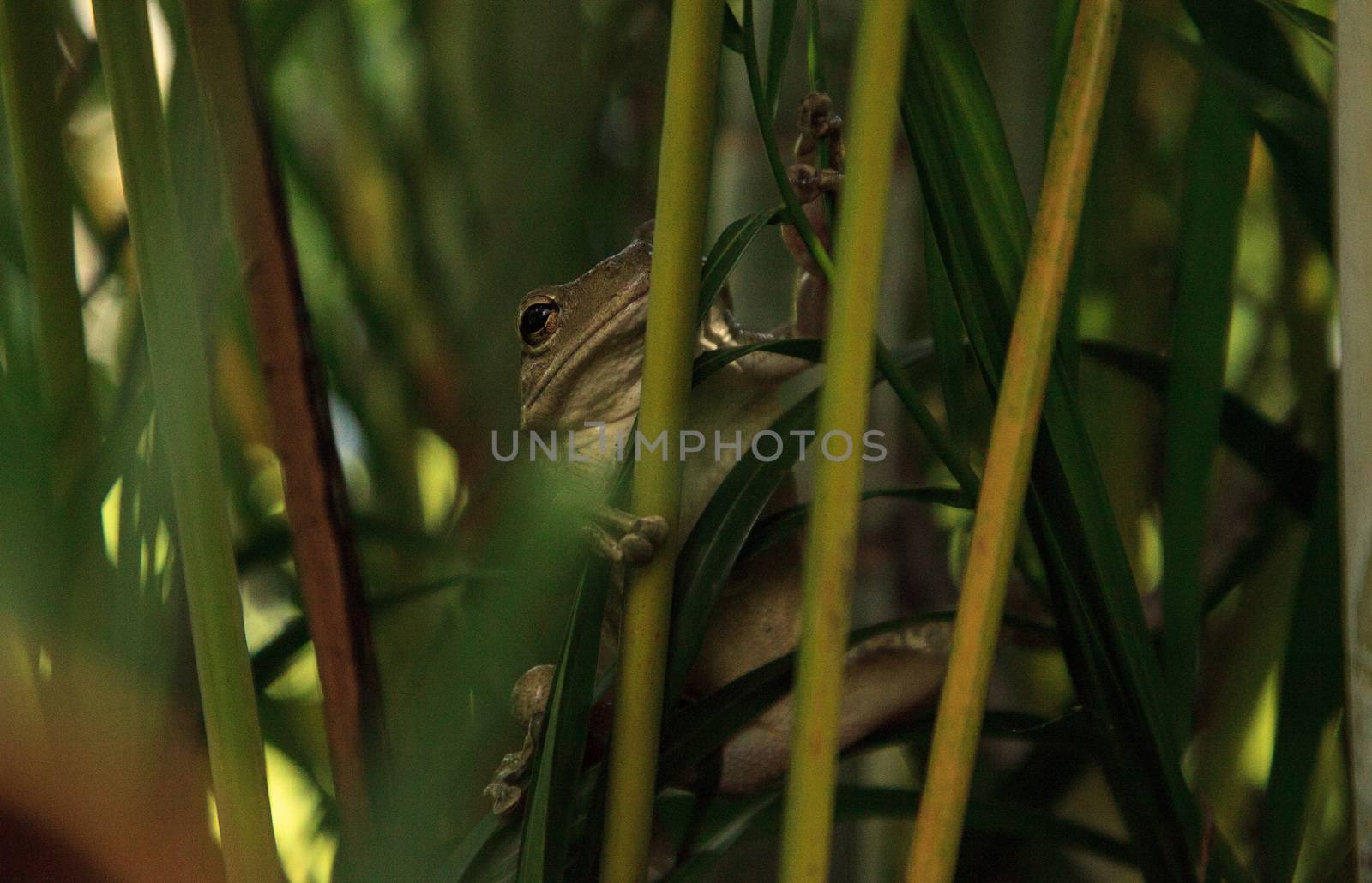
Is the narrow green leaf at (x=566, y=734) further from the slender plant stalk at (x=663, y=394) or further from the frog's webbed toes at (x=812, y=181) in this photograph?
the frog's webbed toes at (x=812, y=181)

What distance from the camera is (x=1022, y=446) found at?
0.28 metres

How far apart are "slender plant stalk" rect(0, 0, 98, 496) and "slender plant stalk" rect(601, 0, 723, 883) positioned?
0.31m

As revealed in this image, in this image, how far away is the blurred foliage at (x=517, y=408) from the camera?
47 centimetres

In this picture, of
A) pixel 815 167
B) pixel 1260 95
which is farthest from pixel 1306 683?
pixel 815 167

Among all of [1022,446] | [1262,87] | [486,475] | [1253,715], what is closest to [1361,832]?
[1022,446]

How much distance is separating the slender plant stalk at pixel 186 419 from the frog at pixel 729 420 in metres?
0.23

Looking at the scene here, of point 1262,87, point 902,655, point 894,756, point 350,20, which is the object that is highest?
point 350,20

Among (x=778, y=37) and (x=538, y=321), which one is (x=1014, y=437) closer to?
(x=778, y=37)

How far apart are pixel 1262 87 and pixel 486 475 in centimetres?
54

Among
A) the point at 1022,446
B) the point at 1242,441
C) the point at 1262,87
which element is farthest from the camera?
the point at 1242,441

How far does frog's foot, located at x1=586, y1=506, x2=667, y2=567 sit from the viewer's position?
332 mm

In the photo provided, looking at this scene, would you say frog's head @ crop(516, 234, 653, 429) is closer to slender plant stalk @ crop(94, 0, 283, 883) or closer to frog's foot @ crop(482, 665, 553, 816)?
frog's foot @ crop(482, 665, 553, 816)

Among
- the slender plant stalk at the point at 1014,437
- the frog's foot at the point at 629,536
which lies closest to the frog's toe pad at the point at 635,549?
the frog's foot at the point at 629,536

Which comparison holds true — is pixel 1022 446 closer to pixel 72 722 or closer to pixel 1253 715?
pixel 72 722
